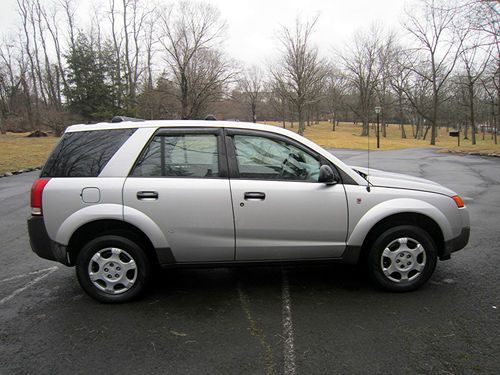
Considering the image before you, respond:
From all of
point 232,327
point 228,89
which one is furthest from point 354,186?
point 228,89

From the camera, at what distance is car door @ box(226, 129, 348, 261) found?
134 inches

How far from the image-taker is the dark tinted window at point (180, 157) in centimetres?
346

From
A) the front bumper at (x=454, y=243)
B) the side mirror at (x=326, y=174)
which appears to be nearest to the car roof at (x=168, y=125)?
the side mirror at (x=326, y=174)

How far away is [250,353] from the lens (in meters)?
2.70

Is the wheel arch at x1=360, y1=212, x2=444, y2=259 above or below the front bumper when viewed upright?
above

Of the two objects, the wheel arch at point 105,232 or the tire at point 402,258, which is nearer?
the wheel arch at point 105,232

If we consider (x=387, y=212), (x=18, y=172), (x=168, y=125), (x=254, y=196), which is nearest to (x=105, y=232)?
(x=168, y=125)

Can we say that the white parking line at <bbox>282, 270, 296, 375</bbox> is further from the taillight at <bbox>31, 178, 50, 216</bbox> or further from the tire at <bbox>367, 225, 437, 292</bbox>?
the taillight at <bbox>31, 178, 50, 216</bbox>

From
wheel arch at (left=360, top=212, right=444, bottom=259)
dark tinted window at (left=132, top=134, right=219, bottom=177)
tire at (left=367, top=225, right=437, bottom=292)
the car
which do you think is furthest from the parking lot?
dark tinted window at (left=132, top=134, right=219, bottom=177)

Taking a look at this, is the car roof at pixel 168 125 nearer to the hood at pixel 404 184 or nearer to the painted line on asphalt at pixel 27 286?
the hood at pixel 404 184

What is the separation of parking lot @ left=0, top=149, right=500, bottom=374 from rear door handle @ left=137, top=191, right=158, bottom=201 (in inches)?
41.5

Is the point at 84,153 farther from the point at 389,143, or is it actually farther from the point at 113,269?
the point at 389,143

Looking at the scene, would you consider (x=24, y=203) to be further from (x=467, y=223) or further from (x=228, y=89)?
(x=228, y=89)

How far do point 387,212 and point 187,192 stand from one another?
6.37 ft
